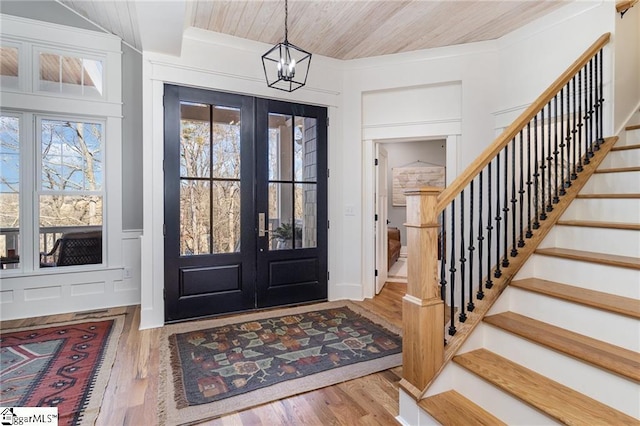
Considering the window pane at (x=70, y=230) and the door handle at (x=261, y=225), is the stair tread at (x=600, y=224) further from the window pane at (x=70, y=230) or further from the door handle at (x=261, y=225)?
the window pane at (x=70, y=230)

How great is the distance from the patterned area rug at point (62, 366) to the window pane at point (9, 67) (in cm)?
260

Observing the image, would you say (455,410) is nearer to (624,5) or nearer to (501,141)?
(501,141)

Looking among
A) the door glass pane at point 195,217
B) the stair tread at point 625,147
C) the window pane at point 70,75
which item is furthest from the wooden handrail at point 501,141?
the window pane at point 70,75

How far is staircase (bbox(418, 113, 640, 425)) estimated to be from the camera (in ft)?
4.70

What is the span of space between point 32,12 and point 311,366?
4.74m

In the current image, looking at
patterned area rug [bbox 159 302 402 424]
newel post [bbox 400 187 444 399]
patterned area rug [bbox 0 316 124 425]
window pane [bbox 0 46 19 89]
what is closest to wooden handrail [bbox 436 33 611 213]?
newel post [bbox 400 187 444 399]

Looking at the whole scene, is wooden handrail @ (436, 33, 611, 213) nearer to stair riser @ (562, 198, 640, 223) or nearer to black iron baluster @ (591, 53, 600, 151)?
black iron baluster @ (591, 53, 600, 151)

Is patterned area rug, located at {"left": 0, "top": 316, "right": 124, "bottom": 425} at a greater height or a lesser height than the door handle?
lesser

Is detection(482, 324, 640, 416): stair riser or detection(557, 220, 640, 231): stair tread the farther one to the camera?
detection(557, 220, 640, 231): stair tread

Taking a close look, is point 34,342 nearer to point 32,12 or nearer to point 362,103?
point 32,12

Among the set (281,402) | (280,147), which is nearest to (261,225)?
(280,147)

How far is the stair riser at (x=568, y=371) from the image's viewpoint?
1.37 metres

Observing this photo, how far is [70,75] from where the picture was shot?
3770 mm

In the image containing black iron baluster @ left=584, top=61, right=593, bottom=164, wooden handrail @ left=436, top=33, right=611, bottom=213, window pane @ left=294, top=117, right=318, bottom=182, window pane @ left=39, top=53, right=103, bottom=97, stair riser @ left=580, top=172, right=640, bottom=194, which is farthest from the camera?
window pane @ left=294, top=117, right=318, bottom=182
